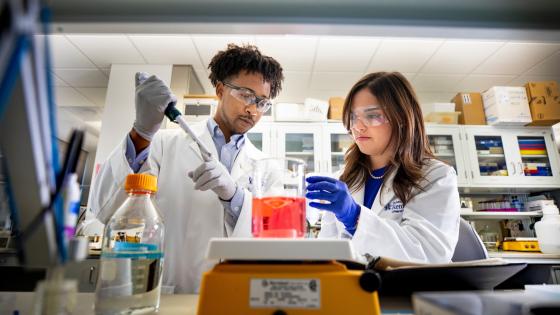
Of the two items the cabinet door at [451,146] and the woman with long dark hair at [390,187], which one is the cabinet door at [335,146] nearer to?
the cabinet door at [451,146]

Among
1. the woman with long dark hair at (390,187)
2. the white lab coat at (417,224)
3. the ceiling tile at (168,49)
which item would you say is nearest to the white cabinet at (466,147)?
the ceiling tile at (168,49)

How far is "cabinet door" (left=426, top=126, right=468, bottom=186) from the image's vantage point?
11.4 feet

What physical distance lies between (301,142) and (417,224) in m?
2.65

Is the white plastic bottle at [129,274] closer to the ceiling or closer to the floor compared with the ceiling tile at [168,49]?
closer to the floor

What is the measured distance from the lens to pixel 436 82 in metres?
3.71

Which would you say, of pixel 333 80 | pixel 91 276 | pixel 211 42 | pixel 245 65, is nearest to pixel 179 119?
pixel 245 65

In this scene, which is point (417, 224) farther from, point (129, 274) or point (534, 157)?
point (534, 157)

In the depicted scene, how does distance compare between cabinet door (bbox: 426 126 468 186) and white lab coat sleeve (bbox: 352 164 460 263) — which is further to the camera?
cabinet door (bbox: 426 126 468 186)

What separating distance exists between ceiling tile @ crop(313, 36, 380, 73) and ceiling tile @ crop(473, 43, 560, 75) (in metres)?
1.33

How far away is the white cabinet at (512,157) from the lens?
11.3 ft

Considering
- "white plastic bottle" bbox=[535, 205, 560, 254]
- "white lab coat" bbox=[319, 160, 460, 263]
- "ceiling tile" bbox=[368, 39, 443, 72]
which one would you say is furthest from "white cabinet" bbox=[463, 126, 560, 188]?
"white lab coat" bbox=[319, 160, 460, 263]

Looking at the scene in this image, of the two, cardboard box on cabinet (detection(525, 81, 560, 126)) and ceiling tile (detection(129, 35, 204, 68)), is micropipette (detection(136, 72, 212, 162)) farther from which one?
cardboard box on cabinet (detection(525, 81, 560, 126))

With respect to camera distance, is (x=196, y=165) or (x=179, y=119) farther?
(x=196, y=165)

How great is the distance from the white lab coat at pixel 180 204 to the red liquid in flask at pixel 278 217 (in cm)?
54
